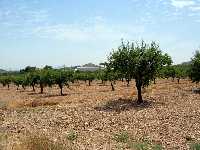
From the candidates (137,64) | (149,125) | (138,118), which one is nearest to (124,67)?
(137,64)

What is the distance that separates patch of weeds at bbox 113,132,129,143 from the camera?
74.5 ft

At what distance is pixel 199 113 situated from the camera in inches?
1262

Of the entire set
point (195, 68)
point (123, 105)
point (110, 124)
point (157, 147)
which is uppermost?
point (195, 68)

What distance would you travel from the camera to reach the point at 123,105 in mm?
39688

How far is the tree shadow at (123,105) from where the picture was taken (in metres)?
37.1

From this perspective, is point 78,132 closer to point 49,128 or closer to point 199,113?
point 49,128

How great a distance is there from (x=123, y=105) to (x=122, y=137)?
54.0 feet

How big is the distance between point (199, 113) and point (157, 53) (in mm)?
12525

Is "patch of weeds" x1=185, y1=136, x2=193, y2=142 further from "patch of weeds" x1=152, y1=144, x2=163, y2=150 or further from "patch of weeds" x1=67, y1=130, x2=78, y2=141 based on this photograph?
"patch of weeds" x1=67, y1=130, x2=78, y2=141

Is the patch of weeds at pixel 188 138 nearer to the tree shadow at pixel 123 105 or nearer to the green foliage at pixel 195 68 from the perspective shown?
the tree shadow at pixel 123 105

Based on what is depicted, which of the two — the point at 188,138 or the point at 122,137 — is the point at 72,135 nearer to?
the point at 122,137

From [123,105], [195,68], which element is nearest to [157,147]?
[123,105]

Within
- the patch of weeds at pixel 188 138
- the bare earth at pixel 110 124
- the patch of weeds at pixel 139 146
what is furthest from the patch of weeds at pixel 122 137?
the patch of weeds at pixel 188 138

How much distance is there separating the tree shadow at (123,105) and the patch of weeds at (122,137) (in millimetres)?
11096
